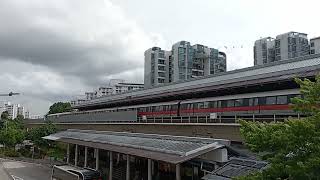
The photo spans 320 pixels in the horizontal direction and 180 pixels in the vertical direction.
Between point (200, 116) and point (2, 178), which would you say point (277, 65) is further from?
point (2, 178)

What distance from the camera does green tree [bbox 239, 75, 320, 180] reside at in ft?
33.3

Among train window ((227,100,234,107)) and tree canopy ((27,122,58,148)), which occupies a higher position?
train window ((227,100,234,107))

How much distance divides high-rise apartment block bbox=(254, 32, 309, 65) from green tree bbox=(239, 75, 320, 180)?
64.7 meters

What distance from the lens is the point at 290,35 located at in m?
75.4

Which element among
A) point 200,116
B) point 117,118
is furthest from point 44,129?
point 200,116

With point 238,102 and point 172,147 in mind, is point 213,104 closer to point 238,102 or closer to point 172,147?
point 238,102

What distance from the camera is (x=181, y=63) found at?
305 feet

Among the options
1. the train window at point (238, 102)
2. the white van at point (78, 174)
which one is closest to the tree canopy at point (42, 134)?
the white van at point (78, 174)

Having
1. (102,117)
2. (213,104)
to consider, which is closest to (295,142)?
(213,104)

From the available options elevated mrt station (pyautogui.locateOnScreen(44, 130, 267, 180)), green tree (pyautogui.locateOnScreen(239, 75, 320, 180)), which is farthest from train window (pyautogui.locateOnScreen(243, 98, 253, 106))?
green tree (pyautogui.locateOnScreen(239, 75, 320, 180))

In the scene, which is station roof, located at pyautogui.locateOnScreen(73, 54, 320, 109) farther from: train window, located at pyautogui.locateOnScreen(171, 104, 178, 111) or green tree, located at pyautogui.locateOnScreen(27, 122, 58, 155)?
green tree, located at pyautogui.locateOnScreen(27, 122, 58, 155)

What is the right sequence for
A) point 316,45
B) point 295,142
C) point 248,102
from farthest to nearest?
point 316,45 → point 248,102 → point 295,142

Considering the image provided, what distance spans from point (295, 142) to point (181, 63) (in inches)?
3258

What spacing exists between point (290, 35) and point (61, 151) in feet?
168
